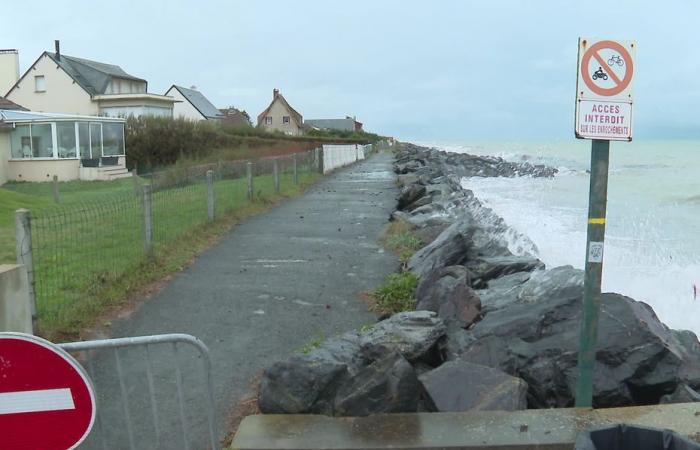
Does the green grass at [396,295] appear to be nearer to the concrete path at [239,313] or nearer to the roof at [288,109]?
the concrete path at [239,313]

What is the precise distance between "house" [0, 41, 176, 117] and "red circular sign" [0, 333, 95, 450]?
50.7m

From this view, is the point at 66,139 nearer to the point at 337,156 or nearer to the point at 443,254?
the point at 337,156

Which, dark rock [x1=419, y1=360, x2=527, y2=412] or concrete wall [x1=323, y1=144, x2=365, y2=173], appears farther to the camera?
concrete wall [x1=323, y1=144, x2=365, y2=173]

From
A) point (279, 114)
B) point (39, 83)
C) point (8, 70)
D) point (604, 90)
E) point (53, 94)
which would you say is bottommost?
point (604, 90)

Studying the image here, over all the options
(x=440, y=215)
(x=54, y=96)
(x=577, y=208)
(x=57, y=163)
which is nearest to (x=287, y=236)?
(x=440, y=215)

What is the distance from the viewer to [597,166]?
4.30 meters

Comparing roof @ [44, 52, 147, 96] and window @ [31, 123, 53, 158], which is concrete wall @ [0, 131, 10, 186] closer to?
window @ [31, 123, 53, 158]

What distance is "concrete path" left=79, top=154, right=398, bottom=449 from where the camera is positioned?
485 cm

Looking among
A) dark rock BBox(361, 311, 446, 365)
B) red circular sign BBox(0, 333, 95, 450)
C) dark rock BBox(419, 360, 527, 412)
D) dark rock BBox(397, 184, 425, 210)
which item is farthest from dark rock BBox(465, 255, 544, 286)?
dark rock BBox(397, 184, 425, 210)

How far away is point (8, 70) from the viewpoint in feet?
191

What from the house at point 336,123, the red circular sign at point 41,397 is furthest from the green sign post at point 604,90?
the house at point 336,123

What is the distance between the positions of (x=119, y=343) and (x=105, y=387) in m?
1.86

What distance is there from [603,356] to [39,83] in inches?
2281

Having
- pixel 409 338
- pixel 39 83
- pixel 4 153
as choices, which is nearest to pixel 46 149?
pixel 4 153
